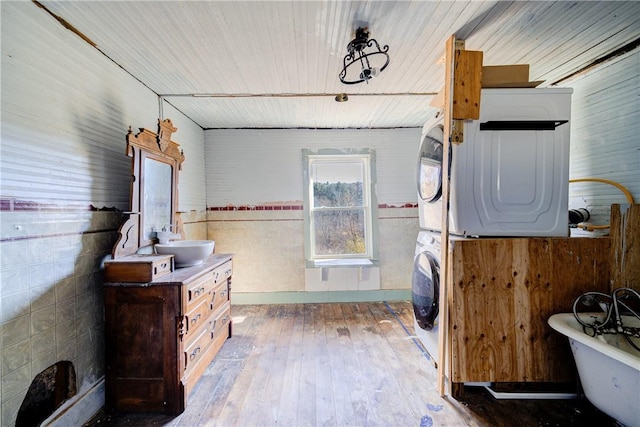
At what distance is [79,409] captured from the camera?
154cm

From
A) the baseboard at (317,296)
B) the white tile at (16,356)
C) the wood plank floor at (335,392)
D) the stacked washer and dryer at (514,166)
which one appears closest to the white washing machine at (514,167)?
the stacked washer and dryer at (514,166)

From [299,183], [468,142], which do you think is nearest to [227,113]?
[299,183]

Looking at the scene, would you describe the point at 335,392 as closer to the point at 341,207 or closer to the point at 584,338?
the point at 584,338

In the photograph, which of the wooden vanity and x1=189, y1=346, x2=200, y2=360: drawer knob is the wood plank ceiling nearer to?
the wooden vanity

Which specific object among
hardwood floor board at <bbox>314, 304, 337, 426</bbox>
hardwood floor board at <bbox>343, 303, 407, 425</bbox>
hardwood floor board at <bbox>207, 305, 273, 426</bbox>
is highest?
hardwood floor board at <bbox>343, 303, 407, 425</bbox>

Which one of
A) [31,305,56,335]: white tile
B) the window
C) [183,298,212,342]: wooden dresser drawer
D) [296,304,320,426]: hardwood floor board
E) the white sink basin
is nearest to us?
[31,305,56,335]: white tile

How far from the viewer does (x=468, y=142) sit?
1686 millimetres

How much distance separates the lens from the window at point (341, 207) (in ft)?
11.9

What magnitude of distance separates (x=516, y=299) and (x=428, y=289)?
523 millimetres

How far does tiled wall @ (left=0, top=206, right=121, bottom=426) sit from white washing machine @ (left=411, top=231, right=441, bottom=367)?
88.2 inches

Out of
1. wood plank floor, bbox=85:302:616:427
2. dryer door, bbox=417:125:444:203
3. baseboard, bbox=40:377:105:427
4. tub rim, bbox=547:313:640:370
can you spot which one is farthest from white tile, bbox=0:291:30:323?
tub rim, bbox=547:313:640:370

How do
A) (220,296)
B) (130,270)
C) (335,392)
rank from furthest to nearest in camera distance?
(220,296) < (335,392) < (130,270)

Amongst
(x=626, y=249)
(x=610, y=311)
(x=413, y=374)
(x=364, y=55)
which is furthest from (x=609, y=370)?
(x=364, y=55)

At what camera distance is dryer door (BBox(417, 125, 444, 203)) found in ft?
6.02
